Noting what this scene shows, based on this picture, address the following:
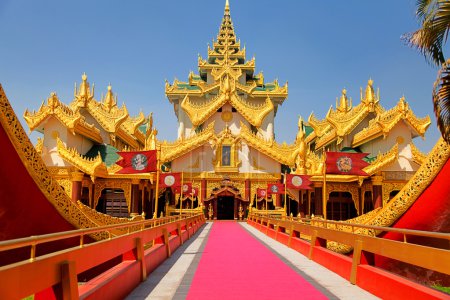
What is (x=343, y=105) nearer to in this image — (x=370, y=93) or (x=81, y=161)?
(x=370, y=93)

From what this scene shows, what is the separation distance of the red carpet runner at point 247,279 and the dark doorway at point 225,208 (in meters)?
23.3

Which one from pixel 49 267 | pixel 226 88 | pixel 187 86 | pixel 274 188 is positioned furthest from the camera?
pixel 187 86

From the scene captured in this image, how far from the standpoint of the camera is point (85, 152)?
94.6 ft

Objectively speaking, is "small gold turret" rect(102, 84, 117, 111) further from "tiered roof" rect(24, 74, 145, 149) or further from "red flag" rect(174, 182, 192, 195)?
"red flag" rect(174, 182, 192, 195)

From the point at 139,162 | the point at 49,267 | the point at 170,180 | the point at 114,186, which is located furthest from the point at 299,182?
the point at 49,267

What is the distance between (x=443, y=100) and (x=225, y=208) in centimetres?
2743

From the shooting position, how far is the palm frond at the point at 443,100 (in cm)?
745

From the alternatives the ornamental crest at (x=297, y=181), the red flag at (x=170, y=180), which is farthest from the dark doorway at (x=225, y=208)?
the red flag at (x=170, y=180)

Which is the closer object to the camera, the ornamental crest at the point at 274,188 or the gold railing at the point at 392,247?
the gold railing at the point at 392,247

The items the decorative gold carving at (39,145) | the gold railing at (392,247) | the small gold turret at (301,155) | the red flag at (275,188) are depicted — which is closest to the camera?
the gold railing at (392,247)

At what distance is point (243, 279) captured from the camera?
710cm

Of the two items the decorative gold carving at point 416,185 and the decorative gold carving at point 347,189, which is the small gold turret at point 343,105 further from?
the decorative gold carving at point 416,185

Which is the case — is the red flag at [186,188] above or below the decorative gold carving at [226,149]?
below

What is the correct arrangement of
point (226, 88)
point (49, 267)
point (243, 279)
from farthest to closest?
point (226, 88) → point (243, 279) → point (49, 267)
